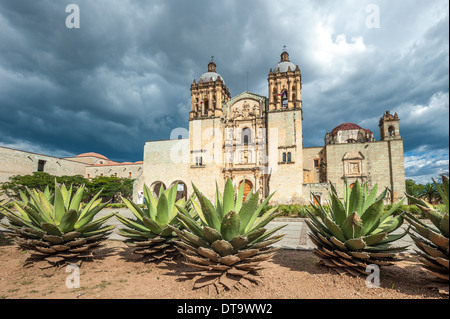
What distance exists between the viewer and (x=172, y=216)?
9.88 ft

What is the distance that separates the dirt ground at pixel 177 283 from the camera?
2.08m

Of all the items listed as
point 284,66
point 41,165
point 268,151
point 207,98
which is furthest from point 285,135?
point 41,165

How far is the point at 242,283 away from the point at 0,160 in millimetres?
31572

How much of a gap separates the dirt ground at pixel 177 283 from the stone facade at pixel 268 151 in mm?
18407

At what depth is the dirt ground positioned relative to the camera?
2084mm

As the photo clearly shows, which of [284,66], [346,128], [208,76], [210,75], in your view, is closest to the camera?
[284,66]

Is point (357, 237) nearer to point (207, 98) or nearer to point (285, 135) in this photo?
point (285, 135)

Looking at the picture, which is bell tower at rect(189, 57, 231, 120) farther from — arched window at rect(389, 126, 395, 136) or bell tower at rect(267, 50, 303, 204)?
arched window at rect(389, 126, 395, 136)

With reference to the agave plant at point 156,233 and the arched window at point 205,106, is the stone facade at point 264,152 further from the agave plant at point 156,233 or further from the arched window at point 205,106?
the agave plant at point 156,233

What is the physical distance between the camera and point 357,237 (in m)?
2.29

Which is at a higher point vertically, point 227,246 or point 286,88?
point 286,88

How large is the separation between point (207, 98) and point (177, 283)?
974 inches

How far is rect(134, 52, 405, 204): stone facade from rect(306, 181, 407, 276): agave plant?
18588 millimetres
